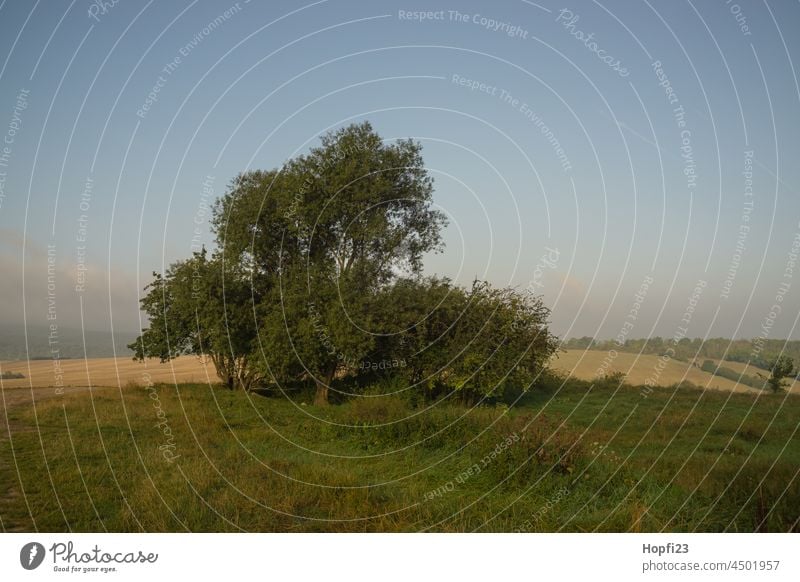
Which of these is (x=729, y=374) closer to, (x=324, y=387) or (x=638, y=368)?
(x=638, y=368)

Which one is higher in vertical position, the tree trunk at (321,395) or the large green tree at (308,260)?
the large green tree at (308,260)

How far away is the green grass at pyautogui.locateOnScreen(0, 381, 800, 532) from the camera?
9.00 m

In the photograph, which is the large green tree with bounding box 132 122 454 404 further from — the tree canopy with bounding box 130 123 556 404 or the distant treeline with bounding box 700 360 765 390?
the distant treeline with bounding box 700 360 765 390

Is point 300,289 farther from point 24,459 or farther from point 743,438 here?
point 743,438

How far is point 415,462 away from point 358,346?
26.5 feet

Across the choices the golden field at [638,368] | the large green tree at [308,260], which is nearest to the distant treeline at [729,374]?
the golden field at [638,368]

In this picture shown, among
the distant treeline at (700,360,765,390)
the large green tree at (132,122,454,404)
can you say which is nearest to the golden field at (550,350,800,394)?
the distant treeline at (700,360,765,390)

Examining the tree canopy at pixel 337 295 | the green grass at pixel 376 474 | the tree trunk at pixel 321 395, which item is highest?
the tree canopy at pixel 337 295

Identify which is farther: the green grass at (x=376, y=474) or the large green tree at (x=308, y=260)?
the large green tree at (x=308, y=260)

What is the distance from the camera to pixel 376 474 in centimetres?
1197

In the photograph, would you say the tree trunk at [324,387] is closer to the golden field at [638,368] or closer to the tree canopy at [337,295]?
the tree canopy at [337,295]

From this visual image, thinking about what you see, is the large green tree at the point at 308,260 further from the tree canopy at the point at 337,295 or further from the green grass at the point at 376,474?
the green grass at the point at 376,474

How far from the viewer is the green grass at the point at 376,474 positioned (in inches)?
354
